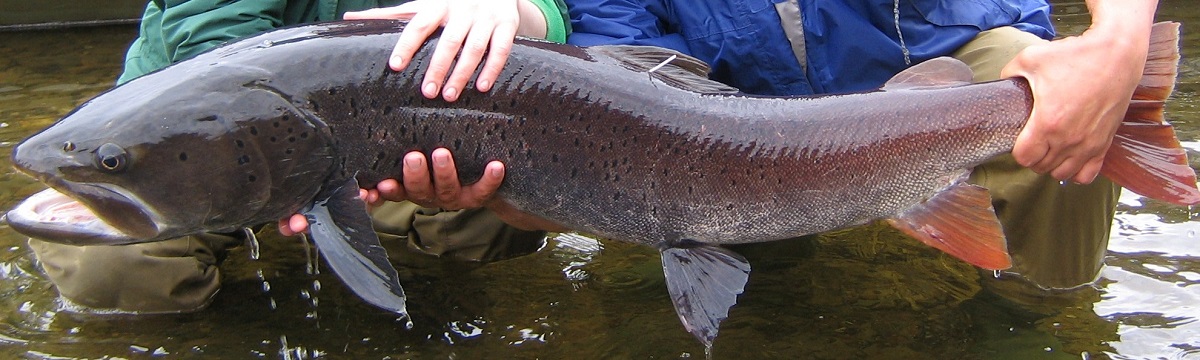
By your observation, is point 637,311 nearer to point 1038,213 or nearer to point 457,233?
point 457,233

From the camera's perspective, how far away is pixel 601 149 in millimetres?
2408

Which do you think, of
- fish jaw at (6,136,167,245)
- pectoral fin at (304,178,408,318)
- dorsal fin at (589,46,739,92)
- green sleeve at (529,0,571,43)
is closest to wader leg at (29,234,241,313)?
fish jaw at (6,136,167,245)

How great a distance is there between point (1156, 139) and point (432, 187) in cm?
181

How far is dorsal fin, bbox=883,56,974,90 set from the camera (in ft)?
7.92

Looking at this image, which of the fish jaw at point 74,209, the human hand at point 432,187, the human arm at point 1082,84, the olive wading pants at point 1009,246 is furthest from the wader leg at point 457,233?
the human arm at point 1082,84

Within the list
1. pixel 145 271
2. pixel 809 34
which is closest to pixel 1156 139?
pixel 809 34

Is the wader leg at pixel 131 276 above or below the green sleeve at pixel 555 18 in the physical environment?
below

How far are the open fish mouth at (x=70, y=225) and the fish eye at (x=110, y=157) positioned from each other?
0.42 ft

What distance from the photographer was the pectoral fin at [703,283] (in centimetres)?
240

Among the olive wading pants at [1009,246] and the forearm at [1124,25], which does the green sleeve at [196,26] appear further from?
the forearm at [1124,25]

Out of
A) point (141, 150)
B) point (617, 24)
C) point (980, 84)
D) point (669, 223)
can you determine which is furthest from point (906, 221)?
point (141, 150)

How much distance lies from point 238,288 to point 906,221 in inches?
84.1

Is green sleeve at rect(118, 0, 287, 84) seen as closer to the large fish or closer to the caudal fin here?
the large fish

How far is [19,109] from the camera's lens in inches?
223
